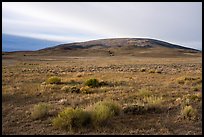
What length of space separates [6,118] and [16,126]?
1074mm

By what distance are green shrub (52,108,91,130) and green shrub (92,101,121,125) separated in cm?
25

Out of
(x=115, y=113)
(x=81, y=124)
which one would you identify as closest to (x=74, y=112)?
(x=81, y=124)

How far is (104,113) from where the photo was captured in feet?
31.3

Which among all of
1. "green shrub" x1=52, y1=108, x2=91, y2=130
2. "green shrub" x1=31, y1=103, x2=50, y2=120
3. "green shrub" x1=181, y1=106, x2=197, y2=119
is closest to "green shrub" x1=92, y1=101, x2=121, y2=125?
"green shrub" x1=52, y1=108, x2=91, y2=130

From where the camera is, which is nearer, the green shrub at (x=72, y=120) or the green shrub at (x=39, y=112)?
the green shrub at (x=72, y=120)

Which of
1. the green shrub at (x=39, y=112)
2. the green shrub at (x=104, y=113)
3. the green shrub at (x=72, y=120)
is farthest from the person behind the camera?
the green shrub at (x=39, y=112)

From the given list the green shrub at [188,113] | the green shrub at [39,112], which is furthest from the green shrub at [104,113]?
the green shrub at [188,113]

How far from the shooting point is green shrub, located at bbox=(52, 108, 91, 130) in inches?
349

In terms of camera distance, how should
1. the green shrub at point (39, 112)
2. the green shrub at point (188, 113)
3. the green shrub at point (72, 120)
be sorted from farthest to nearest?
1. the green shrub at point (39, 112)
2. the green shrub at point (188, 113)
3. the green shrub at point (72, 120)

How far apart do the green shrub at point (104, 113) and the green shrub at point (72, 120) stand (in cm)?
25

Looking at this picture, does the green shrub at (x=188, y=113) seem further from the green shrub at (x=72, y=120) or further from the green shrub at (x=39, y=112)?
the green shrub at (x=39, y=112)

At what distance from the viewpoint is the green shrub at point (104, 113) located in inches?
364

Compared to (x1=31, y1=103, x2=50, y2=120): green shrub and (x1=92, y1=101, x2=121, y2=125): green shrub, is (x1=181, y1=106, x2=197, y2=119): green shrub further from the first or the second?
(x1=31, y1=103, x2=50, y2=120): green shrub

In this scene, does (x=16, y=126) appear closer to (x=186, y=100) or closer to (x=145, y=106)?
(x=145, y=106)
